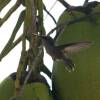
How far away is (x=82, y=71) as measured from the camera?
1303 millimetres

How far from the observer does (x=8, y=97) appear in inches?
51.0

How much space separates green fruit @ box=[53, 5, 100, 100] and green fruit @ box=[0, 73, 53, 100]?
0.04 meters

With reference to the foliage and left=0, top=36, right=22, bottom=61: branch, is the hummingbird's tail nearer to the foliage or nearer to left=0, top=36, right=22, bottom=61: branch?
the foliage

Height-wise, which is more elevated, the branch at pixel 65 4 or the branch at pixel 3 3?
the branch at pixel 3 3

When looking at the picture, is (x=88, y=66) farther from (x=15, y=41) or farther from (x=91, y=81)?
A: (x=15, y=41)

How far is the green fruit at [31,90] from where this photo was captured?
1279 millimetres

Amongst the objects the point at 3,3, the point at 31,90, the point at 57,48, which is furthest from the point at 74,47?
the point at 3,3

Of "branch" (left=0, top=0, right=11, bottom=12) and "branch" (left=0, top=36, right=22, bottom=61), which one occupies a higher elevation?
"branch" (left=0, top=0, right=11, bottom=12)

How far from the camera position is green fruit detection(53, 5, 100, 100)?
129 centimetres

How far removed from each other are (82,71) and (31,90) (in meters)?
0.13

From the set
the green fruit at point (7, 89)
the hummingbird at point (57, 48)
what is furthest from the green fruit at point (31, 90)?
the hummingbird at point (57, 48)

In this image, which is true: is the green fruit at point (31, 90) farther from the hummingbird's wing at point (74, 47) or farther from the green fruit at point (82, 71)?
the hummingbird's wing at point (74, 47)

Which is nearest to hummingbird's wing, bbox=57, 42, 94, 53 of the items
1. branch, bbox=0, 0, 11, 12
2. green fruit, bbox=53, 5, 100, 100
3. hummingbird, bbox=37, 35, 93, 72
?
hummingbird, bbox=37, 35, 93, 72

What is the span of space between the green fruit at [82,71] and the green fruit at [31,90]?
36mm
